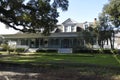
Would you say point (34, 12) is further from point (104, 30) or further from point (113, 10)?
point (104, 30)

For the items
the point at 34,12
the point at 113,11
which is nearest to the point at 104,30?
the point at 113,11

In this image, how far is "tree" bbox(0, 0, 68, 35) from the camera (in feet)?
88.5

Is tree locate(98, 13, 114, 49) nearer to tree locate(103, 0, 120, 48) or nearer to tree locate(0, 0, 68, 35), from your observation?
tree locate(103, 0, 120, 48)

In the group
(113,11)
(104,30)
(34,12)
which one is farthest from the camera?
(104,30)

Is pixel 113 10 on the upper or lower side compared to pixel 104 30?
upper

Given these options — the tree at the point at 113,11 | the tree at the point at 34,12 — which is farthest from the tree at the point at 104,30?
the tree at the point at 34,12

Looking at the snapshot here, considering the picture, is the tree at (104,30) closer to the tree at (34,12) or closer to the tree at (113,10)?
the tree at (113,10)

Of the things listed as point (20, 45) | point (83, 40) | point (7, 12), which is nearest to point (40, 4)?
point (7, 12)

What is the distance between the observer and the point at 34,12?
90.9 feet

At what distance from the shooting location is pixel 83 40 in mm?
57312

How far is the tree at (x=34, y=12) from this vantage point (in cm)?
2697

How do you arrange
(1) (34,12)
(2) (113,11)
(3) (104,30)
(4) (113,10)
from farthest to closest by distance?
(3) (104,30)
(2) (113,11)
(4) (113,10)
(1) (34,12)

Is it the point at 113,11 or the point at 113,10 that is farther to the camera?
the point at 113,11

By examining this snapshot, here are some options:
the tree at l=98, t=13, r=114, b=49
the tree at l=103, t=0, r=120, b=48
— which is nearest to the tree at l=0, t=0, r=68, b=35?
the tree at l=103, t=0, r=120, b=48
